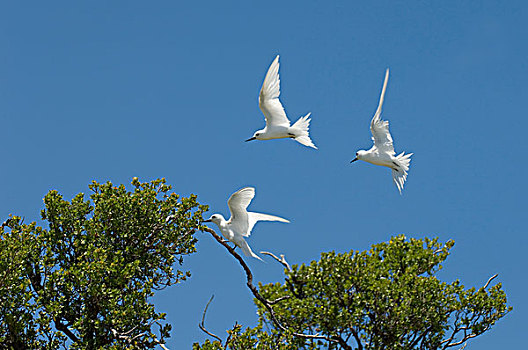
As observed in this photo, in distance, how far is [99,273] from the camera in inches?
659

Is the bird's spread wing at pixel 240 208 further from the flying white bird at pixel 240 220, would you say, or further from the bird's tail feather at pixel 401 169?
the bird's tail feather at pixel 401 169

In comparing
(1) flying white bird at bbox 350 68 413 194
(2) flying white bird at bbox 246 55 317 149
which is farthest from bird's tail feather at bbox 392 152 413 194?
(2) flying white bird at bbox 246 55 317 149

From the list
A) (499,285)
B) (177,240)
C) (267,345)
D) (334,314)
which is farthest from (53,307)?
(499,285)

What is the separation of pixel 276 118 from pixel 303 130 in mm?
715

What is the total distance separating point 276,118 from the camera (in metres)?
18.5

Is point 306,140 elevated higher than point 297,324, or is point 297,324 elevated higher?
point 306,140

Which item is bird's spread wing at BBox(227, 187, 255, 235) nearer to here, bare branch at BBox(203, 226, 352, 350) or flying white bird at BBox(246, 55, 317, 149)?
bare branch at BBox(203, 226, 352, 350)

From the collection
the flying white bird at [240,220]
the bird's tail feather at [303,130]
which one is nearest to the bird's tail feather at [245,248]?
the flying white bird at [240,220]

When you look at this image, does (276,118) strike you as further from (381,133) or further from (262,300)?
(262,300)

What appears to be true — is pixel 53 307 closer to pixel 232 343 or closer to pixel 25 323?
pixel 25 323

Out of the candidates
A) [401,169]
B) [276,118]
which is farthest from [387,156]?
[276,118]

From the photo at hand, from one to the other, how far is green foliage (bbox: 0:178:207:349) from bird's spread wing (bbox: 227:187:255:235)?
180 centimetres

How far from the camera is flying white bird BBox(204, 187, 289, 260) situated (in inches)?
647

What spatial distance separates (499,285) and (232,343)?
672 cm
